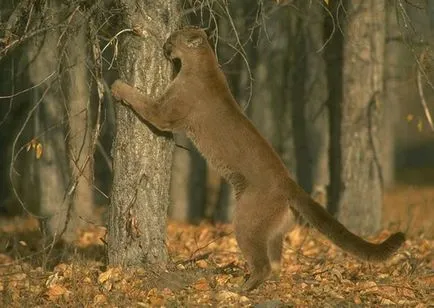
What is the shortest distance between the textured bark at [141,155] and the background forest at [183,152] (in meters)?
0.01

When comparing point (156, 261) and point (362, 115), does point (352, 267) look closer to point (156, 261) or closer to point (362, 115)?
Answer: point (156, 261)

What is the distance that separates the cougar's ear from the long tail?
5.99 ft

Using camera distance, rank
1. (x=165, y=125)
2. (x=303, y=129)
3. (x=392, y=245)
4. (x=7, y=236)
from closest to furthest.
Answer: (x=392, y=245) < (x=165, y=125) < (x=7, y=236) < (x=303, y=129)

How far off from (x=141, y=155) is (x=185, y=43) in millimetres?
1127

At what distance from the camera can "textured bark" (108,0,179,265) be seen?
8.02m

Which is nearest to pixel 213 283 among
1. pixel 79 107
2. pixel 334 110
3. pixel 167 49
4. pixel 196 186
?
pixel 167 49

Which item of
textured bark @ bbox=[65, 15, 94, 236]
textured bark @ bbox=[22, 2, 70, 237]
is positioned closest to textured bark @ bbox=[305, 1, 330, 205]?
textured bark @ bbox=[65, 15, 94, 236]

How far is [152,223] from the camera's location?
8234 mm

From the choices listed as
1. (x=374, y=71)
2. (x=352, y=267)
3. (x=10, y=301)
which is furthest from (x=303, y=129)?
(x=10, y=301)

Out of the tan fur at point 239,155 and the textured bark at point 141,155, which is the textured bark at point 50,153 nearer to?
the textured bark at point 141,155

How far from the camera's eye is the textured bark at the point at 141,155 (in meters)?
8.02

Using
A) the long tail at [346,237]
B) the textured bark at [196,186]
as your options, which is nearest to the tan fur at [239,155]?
the long tail at [346,237]

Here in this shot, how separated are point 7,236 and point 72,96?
254cm

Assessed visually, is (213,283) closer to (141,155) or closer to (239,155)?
(239,155)
